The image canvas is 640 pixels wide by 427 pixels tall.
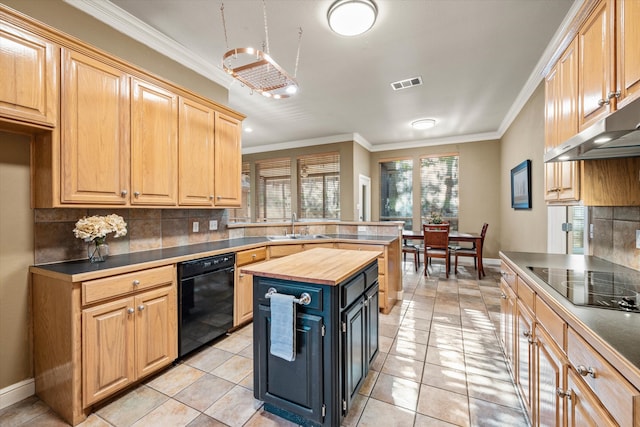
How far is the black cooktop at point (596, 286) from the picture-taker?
1.13m

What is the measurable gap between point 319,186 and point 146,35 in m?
4.44

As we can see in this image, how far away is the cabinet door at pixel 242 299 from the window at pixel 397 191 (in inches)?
200

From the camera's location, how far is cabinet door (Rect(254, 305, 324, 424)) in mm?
1458

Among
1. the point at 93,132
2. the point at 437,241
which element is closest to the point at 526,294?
the point at 93,132

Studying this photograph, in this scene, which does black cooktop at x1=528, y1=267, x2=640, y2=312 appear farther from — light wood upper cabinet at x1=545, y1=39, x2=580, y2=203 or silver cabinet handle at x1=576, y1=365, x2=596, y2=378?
light wood upper cabinet at x1=545, y1=39, x2=580, y2=203

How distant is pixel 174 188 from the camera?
2.47 m

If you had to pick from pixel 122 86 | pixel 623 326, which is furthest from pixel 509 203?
pixel 122 86

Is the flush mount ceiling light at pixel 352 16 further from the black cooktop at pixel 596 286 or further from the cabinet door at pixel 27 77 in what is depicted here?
the black cooktop at pixel 596 286

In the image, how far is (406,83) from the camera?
11.9 feet

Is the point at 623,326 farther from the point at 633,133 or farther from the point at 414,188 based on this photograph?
the point at 414,188

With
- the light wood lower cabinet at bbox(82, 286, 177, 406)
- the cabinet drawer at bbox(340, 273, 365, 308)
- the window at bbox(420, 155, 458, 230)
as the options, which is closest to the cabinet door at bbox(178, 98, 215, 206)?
the light wood lower cabinet at bbox(82, 286, 177, 406)

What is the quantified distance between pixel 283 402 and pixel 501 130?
649cm

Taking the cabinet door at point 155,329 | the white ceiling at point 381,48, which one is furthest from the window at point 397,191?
the cabinet door at point 155,329

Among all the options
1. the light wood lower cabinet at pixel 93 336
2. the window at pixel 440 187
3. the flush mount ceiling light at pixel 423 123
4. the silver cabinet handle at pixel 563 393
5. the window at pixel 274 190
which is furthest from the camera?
the window at pixel 274 190
